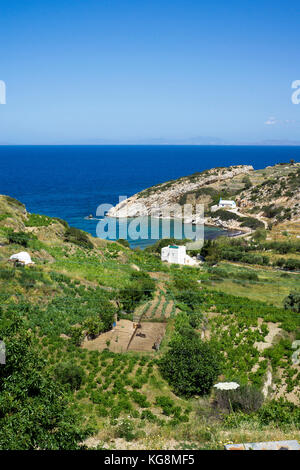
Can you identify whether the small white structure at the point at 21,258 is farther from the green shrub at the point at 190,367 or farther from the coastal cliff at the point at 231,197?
the coastal cliff at the point at 231,197

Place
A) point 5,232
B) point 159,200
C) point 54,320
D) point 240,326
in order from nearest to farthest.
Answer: point 54,320 → point 240,326 → point 5,232 → point 159,200

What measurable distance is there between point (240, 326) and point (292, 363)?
305 cm

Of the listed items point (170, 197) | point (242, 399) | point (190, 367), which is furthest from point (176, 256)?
point (170, 197)

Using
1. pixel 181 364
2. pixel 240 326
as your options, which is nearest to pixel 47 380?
pixel 181 364

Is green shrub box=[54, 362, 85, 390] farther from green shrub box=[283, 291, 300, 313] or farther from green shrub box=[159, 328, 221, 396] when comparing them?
green shrub box=[283, 291, 300, 313]

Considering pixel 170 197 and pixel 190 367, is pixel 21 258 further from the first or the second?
pixel 170 197

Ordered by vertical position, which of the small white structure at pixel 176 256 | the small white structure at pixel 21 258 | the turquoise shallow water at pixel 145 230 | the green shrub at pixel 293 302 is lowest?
the turquoise shallow water at pixel 145 230

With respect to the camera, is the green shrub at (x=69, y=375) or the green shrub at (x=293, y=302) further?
the green shrub at (x=293, y=302)

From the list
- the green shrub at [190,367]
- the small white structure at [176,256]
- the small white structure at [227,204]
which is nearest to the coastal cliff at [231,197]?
the small white structure at [227,204]

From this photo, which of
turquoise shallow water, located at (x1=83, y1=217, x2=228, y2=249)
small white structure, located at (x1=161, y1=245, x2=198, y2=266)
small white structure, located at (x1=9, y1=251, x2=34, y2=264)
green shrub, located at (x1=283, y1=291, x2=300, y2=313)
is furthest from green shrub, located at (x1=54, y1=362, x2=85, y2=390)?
turquoise shallow water, located at (x1=83, y1=217, x2=228, y2=249)

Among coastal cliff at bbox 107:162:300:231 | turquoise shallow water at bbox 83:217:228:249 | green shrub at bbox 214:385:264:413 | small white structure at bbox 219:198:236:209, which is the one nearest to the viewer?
green shrub at bbox 214:385:264:413

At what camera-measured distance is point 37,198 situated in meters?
95.0
